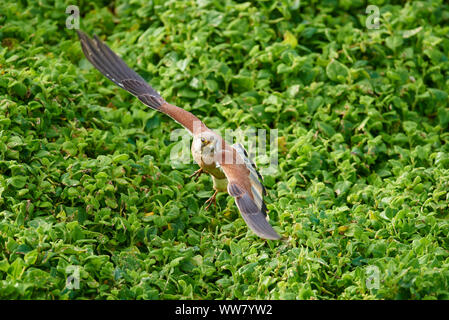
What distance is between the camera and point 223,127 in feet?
21.1

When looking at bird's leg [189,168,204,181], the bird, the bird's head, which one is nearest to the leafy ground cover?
bird's leg [189,168,204,181]

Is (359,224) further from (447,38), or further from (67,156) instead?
(447,38)

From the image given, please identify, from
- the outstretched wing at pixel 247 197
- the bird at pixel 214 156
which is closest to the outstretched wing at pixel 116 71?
the bird at pixel 214 156

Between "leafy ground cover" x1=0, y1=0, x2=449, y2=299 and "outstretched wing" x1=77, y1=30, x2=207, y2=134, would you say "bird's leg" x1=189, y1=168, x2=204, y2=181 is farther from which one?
"outstretched wing" x1=77, y1=30, x2=207, y2=134

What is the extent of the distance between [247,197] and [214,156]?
0.68m

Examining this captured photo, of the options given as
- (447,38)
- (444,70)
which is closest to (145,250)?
(444,70)

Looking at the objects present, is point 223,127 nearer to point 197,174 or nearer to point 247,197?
point 197,174

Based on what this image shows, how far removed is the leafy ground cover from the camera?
4.68m

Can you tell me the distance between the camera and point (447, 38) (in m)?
7.43

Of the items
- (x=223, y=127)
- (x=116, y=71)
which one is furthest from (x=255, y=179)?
(x=116, y=71)

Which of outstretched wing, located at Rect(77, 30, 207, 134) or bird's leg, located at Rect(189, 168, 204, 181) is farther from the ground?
outstretched wing, located at Rect(77, 30, 207, 134)

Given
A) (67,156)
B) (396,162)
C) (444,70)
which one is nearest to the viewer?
(67,156)

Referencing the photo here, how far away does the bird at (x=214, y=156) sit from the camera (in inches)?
191

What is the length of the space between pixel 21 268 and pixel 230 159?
1.99 metres
